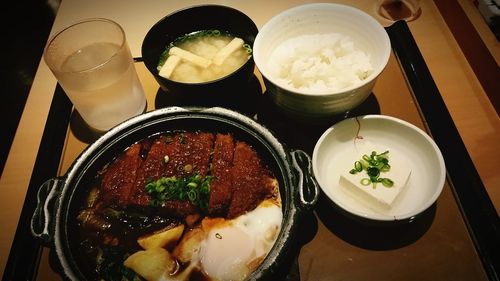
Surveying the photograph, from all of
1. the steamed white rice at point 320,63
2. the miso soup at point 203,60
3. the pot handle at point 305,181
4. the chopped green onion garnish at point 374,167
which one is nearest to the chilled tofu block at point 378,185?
the chopped green onion garnish at point 374,167

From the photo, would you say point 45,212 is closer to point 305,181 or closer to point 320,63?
point 305,181

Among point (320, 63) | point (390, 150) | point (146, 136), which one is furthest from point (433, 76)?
point (146, 136)

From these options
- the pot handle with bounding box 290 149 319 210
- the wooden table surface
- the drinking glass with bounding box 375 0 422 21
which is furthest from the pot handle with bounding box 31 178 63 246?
the drinking glass with bounding box 375 0 422 21

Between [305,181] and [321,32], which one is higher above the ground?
[321,32]

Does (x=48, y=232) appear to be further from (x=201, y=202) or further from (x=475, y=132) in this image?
(x=475, y=132)

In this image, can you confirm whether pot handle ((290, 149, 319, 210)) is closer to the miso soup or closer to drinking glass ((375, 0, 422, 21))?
the miso soup
